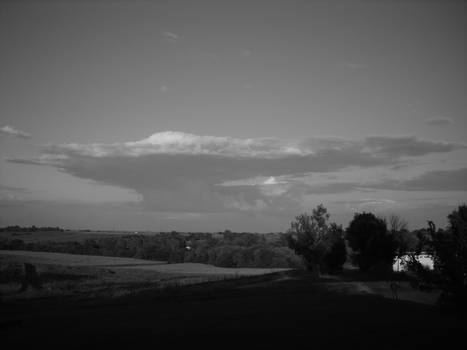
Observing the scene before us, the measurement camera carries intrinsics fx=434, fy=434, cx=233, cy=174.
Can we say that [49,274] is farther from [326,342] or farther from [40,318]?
[326,342]

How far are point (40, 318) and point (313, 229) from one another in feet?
153

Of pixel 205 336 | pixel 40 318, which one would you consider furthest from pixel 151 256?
pixel 205 336

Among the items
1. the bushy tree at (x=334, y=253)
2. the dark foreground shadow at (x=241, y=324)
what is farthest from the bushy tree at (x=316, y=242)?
the dark foreground shadow at (x=241, y=324)

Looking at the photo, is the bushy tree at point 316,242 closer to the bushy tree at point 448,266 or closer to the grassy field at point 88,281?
the grassy field at point 88,281

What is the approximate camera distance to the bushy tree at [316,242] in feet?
216

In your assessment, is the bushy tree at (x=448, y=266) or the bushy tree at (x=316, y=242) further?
the bushy tree at (x=316, y=242)

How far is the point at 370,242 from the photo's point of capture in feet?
216

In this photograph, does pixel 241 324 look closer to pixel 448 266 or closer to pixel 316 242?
pixel 448 266

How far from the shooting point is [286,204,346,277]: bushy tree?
65812 millimetres

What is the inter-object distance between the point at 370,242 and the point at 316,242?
8.15m

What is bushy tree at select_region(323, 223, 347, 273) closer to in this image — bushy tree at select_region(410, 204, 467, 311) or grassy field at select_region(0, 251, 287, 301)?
grassy field at select_region(0, 251, 287, 301)

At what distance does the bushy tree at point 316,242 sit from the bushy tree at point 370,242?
297cm

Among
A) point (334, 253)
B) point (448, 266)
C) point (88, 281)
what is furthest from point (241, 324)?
point (334, 253)

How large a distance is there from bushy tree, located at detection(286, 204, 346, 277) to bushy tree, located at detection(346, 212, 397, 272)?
2969mm
